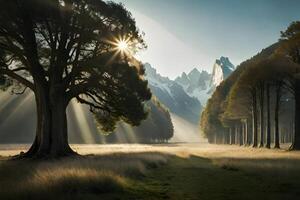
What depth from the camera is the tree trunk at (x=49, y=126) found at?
31.2 metres

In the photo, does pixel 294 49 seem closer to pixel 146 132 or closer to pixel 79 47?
pixel 79 47

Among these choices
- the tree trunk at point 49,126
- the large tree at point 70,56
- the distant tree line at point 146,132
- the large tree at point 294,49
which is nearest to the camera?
the large tree at point 70,56

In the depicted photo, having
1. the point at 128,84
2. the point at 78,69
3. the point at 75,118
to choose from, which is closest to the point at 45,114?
the point at 78,69

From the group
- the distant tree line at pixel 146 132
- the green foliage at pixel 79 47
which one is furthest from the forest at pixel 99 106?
the distant tree line at pixel 146 132

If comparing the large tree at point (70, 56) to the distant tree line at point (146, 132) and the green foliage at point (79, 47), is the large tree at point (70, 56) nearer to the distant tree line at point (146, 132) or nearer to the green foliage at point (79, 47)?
the green foliage at point (79, 47)

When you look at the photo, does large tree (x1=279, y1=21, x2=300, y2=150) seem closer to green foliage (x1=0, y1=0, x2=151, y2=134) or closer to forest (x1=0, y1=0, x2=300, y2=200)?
forest (x1=0, y1=0, x2=300, y2=200)

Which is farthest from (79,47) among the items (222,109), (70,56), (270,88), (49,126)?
(222,109)

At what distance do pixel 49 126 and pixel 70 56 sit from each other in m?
5.39

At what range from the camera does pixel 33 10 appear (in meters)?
27.3

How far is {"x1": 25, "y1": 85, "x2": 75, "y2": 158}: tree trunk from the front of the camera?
102 feet

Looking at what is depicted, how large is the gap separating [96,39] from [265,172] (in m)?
15.7

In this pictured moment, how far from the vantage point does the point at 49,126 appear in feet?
104

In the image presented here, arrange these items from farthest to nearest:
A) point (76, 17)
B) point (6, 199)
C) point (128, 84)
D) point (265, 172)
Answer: point (128, 84) < point (76, 17) < point (265, 172) < point (6, 199)

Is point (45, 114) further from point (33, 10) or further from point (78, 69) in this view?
point (33, 10)
